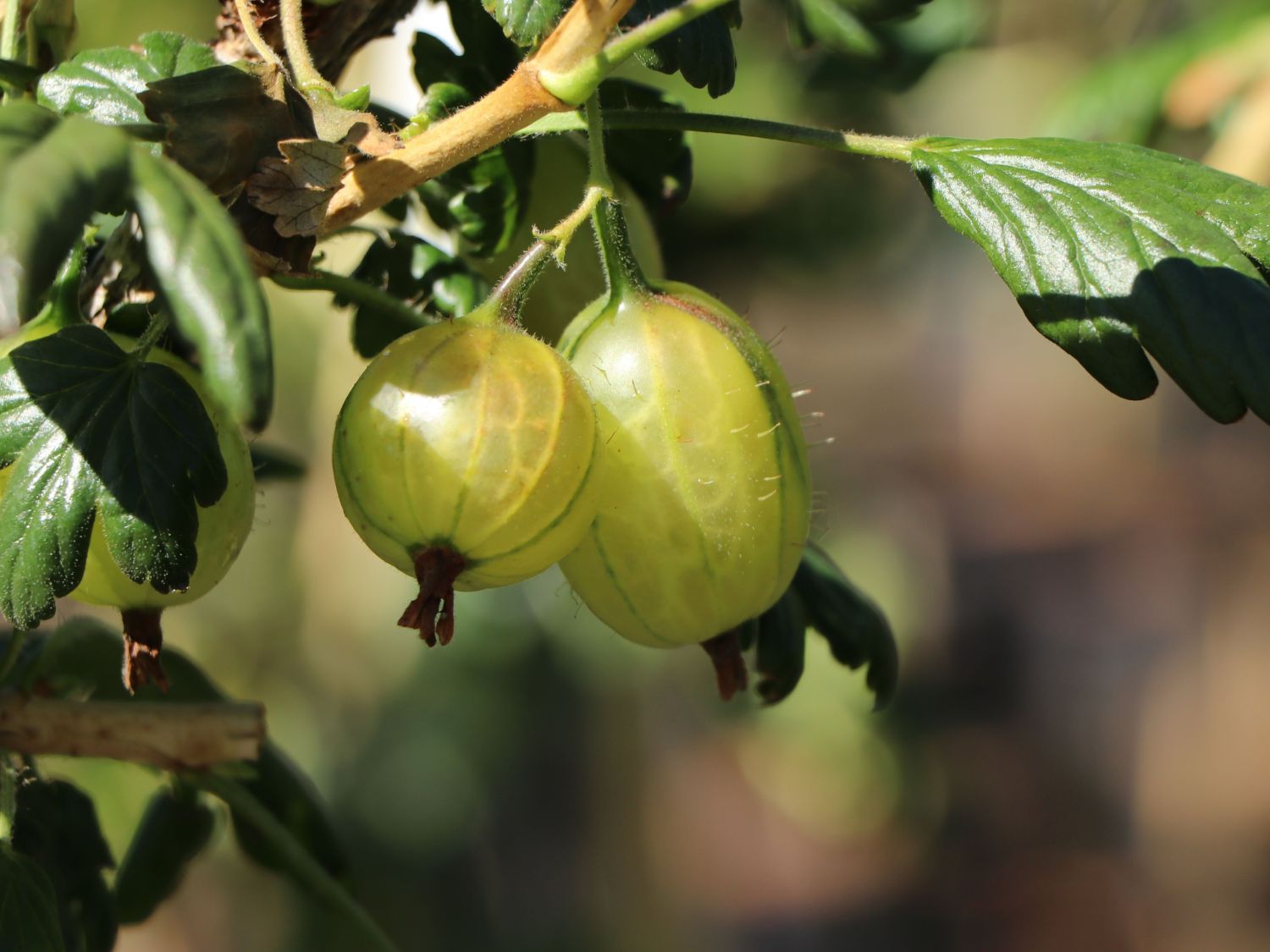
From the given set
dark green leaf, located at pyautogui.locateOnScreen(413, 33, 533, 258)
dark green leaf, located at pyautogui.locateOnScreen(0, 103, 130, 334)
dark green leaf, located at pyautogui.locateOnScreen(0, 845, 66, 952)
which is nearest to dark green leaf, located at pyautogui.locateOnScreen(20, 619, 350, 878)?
dark green leaf, located at pyautogui.locateOnScreen(0, 845, 66, 952)

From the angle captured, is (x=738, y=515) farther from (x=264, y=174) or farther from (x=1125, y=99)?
(x=1125, y=99)

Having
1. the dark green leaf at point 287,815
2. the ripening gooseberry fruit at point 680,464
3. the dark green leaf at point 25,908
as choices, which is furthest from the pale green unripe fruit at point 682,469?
the dark green leaf at point 287,815

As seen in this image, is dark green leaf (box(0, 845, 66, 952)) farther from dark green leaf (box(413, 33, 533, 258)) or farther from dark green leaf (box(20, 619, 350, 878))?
dark green leaf (box(413, 33, 533, 258))

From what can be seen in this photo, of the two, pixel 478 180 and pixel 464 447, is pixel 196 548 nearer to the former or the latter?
pixel 464 447

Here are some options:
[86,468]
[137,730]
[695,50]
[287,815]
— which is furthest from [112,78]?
[287,815]

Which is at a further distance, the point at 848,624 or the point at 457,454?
the point at 848,624

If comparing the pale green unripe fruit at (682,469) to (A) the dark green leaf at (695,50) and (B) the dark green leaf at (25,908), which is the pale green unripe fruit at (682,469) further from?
(B) the dark green leaf at (25,908)

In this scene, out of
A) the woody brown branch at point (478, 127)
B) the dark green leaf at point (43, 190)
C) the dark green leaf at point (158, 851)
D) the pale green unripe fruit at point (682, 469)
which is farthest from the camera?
the dark green leaf at point (158, 851)

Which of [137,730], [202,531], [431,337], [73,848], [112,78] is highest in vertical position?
[112,78]
